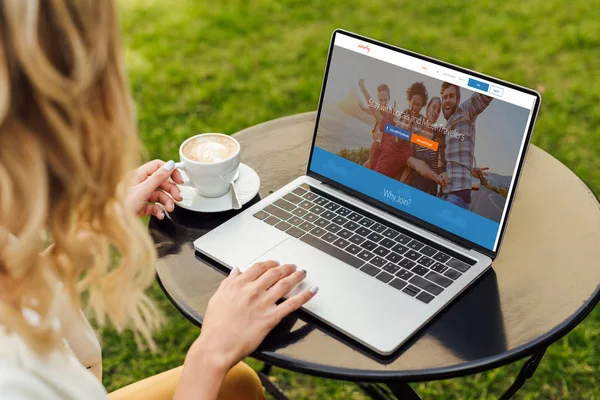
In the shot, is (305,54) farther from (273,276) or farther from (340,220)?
(273,276)

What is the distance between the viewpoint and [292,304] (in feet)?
3.83

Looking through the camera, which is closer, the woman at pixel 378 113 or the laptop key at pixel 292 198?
the woman at pixel 378 113

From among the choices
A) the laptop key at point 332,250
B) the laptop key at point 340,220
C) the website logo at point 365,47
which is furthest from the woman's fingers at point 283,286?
the website logo at point 365,47

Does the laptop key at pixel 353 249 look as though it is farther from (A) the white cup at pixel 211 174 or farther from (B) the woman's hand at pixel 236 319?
(A) the white cup at pixel 211 174

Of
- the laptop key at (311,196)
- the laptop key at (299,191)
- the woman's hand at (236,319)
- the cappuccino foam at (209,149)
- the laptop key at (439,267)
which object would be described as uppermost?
the cappuccino foam at (209,149)

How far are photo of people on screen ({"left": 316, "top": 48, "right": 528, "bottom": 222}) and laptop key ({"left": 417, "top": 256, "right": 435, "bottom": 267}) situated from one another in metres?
0.13

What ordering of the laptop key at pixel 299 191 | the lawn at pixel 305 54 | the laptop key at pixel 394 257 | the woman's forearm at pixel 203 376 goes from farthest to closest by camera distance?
the lawn at pixel 305 54 < the laptop key at pixel 299 191 < the laptop key at pixel 394 257 < the woman's forearm at pixel 203 376

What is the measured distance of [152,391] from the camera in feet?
4.40

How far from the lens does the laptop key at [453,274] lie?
127 cm

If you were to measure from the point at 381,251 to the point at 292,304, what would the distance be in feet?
0.87

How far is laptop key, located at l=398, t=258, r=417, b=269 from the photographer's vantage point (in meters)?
1.30

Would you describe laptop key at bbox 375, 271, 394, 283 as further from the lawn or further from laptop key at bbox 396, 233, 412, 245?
the lawn

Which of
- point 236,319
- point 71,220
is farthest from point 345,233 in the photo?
point 71,220

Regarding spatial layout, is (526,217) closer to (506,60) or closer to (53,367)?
(53,367)
